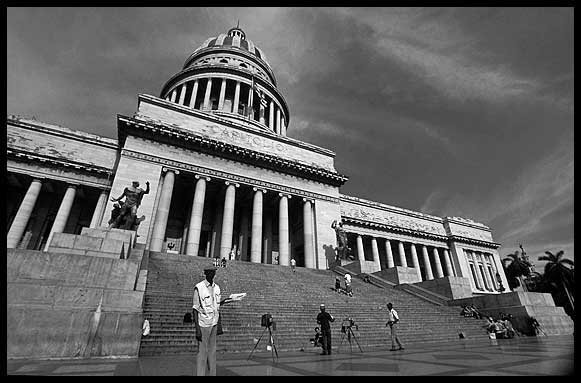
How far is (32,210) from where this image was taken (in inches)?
931

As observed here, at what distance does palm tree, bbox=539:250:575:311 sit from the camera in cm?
4922

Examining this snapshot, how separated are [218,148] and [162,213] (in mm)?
7538

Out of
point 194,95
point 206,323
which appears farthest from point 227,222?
point 194,95

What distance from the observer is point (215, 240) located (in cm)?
2717

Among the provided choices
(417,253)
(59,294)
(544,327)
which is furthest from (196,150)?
(417,253)

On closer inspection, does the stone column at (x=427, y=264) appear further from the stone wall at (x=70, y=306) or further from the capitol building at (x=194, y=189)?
the stone wall at (x=70, y=306)

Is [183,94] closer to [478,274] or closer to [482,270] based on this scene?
[478,274]

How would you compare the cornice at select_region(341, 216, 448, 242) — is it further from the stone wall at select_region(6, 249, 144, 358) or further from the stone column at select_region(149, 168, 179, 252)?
the stone wall at select_region(6, 249, 144, 358)

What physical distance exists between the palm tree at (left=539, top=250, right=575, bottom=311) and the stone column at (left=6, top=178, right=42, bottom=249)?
72.2 meters

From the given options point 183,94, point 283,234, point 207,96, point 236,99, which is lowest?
point 283,234

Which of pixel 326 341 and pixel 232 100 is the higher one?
pixel 232 100

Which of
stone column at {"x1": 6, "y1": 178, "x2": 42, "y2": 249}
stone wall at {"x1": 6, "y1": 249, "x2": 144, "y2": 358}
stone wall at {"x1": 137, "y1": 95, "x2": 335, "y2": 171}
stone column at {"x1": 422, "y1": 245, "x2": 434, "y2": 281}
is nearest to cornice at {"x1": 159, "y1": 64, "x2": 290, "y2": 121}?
stone wall at {"x1": 137, "y1": 95, "x2": 335, "y2": 171}

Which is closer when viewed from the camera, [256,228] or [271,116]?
A: [256,228]

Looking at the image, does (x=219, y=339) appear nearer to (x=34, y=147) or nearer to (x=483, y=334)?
(x=483, y=334)
